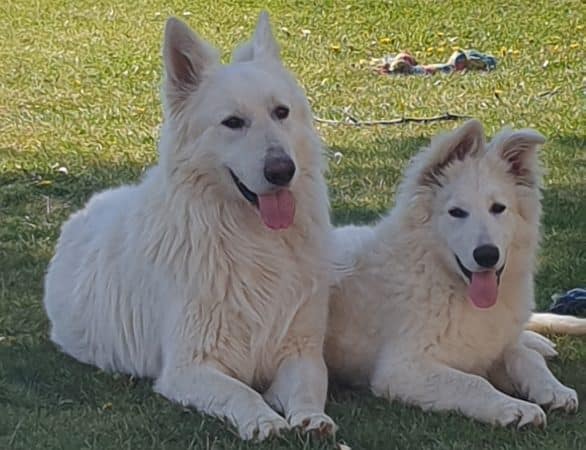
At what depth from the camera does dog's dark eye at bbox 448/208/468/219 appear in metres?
5.45

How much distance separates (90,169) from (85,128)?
5.92ft

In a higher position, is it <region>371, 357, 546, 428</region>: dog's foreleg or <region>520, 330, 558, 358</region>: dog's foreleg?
<region>520, 330, 558, 358</region>: dog's foreleg

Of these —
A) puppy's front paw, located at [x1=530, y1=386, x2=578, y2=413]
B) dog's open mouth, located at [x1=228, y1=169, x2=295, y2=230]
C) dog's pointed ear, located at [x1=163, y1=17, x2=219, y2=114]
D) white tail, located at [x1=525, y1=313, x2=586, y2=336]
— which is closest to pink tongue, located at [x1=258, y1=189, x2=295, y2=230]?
dog's open mouth, located at [x1=228, y1=169, x2=295, y2=230]

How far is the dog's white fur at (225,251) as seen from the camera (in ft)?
17.6

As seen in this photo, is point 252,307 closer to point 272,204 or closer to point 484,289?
point 272,204

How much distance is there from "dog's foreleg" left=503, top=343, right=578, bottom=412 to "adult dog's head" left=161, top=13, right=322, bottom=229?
3.99 ft

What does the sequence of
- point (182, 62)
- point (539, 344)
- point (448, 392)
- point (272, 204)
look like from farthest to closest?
point (539, 344)
point (182, 62)
point (272, 204)
point (448, 392)

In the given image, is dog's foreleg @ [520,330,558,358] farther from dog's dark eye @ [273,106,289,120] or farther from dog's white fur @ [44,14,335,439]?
dog's dark eye @ [273,106,289,120]

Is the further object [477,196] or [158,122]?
[158,122]

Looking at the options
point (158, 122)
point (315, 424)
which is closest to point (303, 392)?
point (315, 424)

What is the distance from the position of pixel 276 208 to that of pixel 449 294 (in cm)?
91

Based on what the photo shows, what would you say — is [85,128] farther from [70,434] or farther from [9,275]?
[70,434]

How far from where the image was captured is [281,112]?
5430 mm

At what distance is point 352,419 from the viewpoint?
5.28 m
